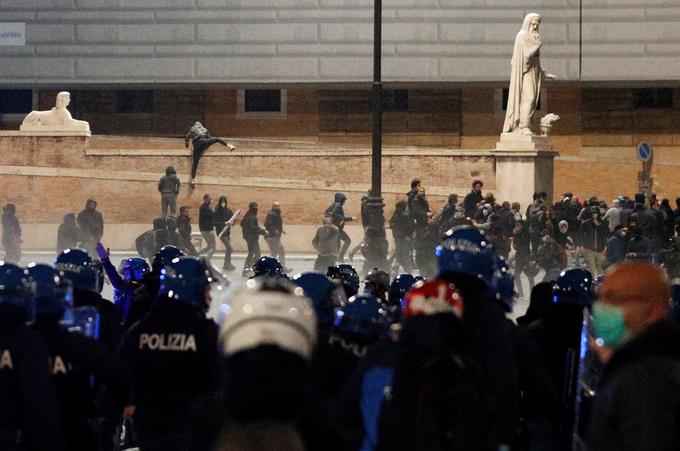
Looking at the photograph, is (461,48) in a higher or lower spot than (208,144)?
higher

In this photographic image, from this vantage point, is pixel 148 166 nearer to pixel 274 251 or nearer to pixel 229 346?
pixel 274 251

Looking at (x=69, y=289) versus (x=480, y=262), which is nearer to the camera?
(x=480, y=262)

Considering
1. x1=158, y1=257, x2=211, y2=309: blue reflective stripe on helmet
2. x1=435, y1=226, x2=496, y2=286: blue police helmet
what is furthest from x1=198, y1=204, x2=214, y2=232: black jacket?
x1=435, y1=226, x2=496, y2=286: blue police helmet

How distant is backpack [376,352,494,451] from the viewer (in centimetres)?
395

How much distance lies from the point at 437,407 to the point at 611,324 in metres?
0.49

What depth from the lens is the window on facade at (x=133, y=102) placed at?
4175 cm

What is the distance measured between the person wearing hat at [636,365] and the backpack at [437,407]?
287 mm

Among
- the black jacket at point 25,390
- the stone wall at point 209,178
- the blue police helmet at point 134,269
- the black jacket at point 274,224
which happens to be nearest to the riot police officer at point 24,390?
the black jacket at point 25,390

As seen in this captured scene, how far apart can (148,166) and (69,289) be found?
3014 cm

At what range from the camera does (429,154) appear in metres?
35.9

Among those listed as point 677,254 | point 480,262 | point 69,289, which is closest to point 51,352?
point 69,289

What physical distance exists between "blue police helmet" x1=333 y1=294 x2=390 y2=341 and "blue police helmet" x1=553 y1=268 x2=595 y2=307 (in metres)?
2.00

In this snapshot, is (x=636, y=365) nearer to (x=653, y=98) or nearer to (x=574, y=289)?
(x=574, y=289)

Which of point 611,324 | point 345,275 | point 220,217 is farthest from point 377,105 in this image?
point 611,324
